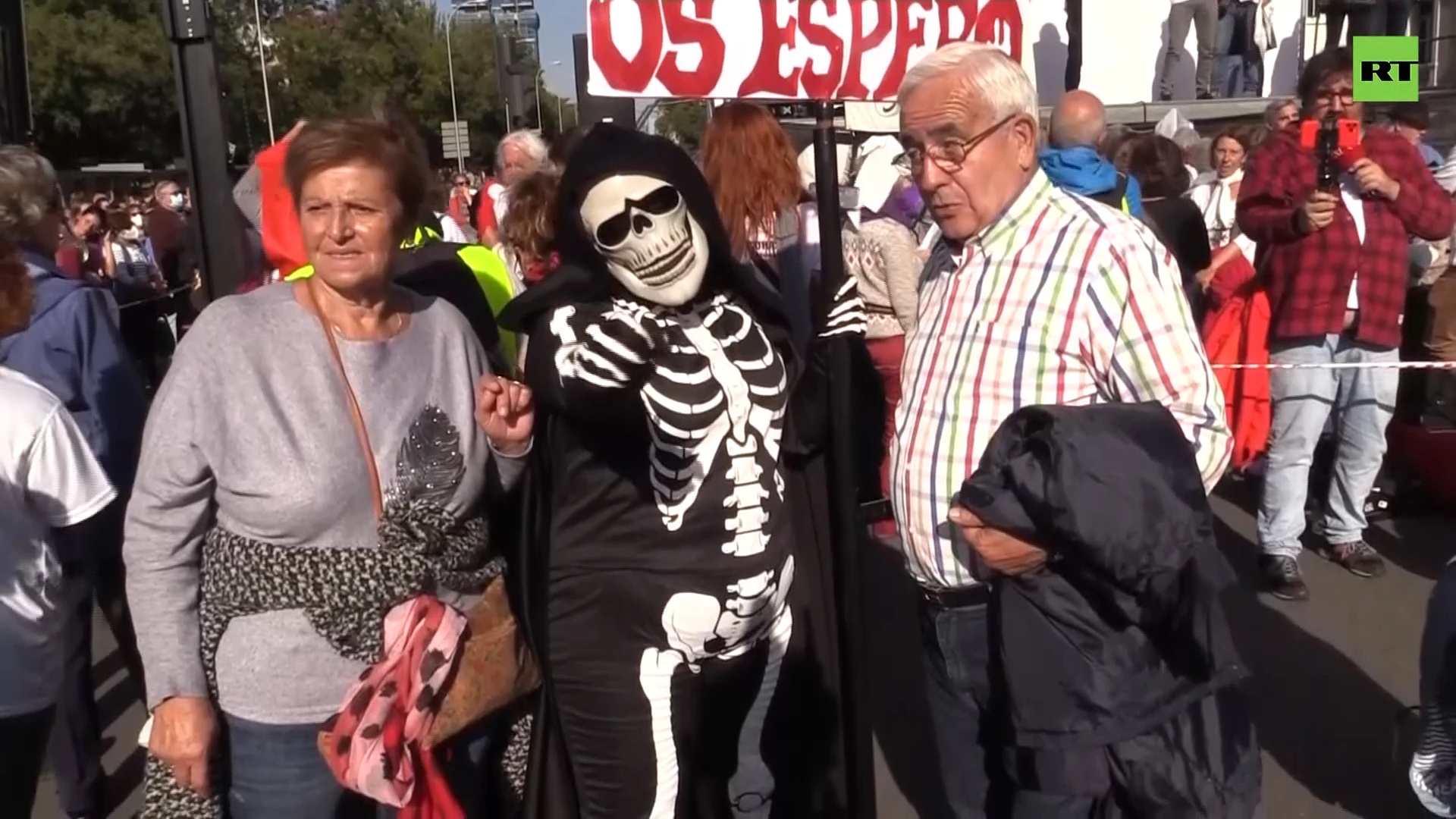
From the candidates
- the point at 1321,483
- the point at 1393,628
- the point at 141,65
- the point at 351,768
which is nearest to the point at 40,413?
the point at 351,768

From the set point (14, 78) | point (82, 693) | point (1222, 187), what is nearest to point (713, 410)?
point (82, 693)

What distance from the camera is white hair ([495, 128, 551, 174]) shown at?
20.9 ft

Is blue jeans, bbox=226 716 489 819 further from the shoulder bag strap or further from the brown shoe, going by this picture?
the brown shoe

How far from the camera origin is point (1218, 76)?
1276cm

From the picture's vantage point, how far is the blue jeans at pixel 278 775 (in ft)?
7.60

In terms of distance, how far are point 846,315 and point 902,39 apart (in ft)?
2.16

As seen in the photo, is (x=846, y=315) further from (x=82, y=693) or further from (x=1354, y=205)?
(x=1354, y=205)

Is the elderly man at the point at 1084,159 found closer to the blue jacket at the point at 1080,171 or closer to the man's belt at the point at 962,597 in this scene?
the blue jacket at the point at 1080,171

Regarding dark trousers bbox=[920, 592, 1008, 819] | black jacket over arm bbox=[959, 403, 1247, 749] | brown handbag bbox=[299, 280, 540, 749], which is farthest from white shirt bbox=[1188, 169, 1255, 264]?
brown handbag bbox=[299, 280, 540, 749]

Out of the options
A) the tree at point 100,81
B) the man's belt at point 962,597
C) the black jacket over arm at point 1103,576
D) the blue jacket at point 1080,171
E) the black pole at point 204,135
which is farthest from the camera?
the tree at point 100,81

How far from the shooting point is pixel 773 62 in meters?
2.82

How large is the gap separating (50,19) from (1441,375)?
43.4 meters

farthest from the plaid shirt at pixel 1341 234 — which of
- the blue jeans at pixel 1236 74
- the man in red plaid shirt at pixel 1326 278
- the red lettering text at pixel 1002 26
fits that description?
the blue jeans at pixel 1236 74

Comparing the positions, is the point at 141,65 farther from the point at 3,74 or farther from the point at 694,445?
the point at 694,445
